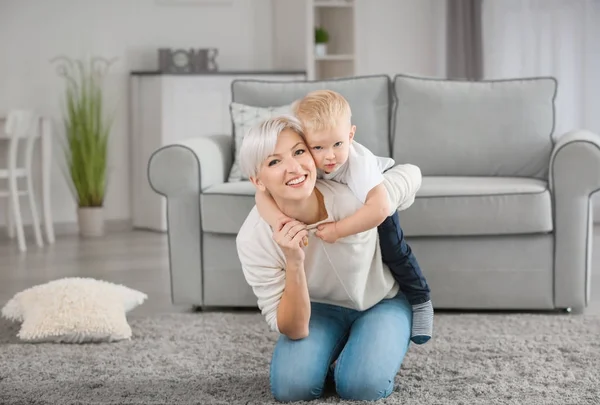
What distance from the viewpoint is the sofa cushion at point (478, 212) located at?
3387 mm

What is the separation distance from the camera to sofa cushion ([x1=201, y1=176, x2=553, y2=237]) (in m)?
3.39

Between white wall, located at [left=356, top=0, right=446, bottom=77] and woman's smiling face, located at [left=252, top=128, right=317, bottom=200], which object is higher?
white wall, located at [left=356, top=0, right=446, bottom=77]

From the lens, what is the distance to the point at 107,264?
4.77m

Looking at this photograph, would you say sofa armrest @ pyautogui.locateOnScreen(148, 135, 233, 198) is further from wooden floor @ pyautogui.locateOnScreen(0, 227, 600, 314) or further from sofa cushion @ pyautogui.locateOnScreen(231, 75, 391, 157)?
sofa cushion @ pyautogui.locateOnScreen(231, 75, 391, 157)

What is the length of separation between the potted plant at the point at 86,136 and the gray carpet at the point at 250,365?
2572mm

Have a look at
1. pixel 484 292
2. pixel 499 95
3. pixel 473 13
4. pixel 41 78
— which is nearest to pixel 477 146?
pixel 499 95

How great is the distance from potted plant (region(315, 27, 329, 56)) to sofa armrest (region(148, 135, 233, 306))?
9.22ft

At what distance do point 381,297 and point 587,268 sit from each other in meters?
1.25

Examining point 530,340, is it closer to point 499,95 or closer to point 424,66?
point 499,95

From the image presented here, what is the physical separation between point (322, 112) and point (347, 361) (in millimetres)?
639

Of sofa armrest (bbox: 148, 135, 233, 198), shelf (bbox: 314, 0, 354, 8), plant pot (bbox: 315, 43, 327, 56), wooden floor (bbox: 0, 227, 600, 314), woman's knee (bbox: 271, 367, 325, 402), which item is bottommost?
wooden floor (bbox: 0, 227, 600, 314)

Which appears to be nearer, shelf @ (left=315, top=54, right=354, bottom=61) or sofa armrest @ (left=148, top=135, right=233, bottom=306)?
sofa armrest @ (left=148, top=135, right=233, bottom=306)

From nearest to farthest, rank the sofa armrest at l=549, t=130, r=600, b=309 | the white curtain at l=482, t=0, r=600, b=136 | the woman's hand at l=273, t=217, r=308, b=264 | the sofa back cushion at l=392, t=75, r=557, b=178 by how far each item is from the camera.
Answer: the woman's hand at l=273, t=217, r=308, b=264, the sofa armrest at l=549, t=130, r=600, b=309, the sofa back cushion at l=392, t=75, r=557, b=178, the white curtain at l=482, t=0, r=600, b=136

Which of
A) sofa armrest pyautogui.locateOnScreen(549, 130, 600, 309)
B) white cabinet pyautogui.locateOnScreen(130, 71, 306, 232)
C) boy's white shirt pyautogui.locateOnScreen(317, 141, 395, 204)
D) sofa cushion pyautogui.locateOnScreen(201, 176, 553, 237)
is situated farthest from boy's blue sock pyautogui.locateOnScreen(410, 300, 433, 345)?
white cabinet pyautogui.locateOnScreen(130, 71, 306, 232)
